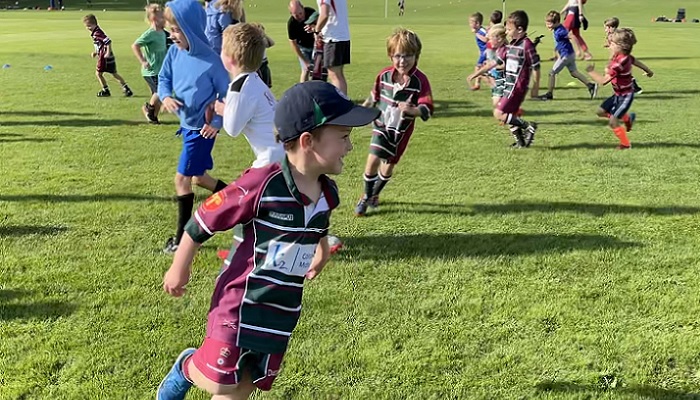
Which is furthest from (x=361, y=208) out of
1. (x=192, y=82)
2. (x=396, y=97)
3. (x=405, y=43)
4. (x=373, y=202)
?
(x=192, y=82)

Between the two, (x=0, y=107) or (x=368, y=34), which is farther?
(x=368, y=34)

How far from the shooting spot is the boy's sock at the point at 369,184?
6.68m

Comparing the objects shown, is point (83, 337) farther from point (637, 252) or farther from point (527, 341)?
point (637, 252)

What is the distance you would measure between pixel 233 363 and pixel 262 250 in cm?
52

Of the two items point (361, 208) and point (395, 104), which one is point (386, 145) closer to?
point (395, 104)

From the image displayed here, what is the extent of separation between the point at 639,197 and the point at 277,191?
584 cm

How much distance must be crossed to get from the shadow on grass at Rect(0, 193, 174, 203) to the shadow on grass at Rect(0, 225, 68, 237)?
0.81 metres

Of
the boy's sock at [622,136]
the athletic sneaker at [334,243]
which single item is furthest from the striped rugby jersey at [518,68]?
the athletic sneaker at [334,243]

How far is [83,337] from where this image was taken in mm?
4117

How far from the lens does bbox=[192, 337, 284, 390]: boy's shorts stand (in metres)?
2.74

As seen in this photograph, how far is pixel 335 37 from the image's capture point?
10.4 meters

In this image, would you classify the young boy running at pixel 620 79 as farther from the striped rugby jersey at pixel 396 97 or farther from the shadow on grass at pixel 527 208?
the striped rugby jersey at pixel 396 97

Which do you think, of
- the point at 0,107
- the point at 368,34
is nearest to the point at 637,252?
the point at 0,107

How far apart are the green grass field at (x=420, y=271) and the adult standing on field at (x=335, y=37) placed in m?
1.34
